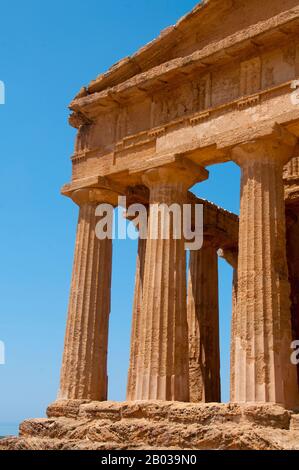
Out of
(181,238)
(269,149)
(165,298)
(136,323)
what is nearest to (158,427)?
(165,298)

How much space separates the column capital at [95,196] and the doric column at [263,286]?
16.9 ft

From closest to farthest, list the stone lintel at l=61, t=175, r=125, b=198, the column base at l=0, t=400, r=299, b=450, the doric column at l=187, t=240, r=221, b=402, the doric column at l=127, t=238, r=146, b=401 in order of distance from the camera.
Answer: the column base at l=0, t=400, r=299, b=450 < the stone lintel at l=61, t=175, r=125, b=198 < the doric column at l=127, t=238, r=146, b=401 < the doric column at l=187, t=240, r=221, b=402

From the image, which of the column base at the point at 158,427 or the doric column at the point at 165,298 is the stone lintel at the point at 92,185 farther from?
the column base at the point at 158,427

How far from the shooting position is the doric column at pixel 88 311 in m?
19.8

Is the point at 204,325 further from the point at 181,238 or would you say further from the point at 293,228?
the point at 181,238

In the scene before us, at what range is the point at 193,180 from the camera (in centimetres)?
1991

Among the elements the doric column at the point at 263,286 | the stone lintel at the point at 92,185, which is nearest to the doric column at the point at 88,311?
the stone lintel at the point at 92,185

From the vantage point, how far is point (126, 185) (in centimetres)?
2180

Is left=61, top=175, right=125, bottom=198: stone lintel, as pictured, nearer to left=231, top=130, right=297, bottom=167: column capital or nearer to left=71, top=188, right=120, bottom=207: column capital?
left=71, top=188, right=120, bottom=207: column capital

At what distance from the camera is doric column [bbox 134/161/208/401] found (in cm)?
1769

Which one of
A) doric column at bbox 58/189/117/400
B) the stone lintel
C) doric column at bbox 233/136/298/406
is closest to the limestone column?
doric column at bbox 233/136/298/406

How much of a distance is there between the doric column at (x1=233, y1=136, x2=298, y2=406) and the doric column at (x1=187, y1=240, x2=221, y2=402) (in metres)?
7.61

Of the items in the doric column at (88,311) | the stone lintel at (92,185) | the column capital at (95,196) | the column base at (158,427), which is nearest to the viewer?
the column base at (158,427)
